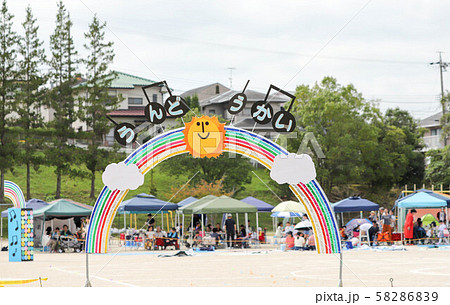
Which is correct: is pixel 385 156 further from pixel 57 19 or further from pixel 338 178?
pixel 57 19

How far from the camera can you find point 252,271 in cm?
1530

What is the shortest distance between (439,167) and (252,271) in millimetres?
34856

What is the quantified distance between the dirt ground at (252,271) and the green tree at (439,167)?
27432 mm

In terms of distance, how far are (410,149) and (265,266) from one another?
3765 cm

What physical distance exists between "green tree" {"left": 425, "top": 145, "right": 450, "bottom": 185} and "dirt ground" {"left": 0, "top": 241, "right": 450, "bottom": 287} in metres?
27.4

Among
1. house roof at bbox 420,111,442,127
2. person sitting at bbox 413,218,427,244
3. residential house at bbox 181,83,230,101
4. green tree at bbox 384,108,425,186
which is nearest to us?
person sitting at bbox 413,218,427,244

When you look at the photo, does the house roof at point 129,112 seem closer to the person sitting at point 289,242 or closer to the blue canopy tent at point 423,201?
the blue canopy tent at point 423,201

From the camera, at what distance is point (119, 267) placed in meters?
17.2

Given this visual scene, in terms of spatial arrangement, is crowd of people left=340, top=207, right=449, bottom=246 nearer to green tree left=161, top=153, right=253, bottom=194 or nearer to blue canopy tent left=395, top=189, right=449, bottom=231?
blue canopy tent left=395, top=189, right=449, bottom=231

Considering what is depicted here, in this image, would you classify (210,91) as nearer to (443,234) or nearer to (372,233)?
(372,233)

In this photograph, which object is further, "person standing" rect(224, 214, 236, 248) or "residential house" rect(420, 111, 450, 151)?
"residential house" rect(420, 111, 450, 151)

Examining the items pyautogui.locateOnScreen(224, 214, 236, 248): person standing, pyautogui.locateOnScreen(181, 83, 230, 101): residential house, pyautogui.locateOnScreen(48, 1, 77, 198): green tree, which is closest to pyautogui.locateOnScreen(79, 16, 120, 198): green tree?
pyautogui.locateOnScreen(48, 1, 77, 198): green tree

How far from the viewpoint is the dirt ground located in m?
12.8
